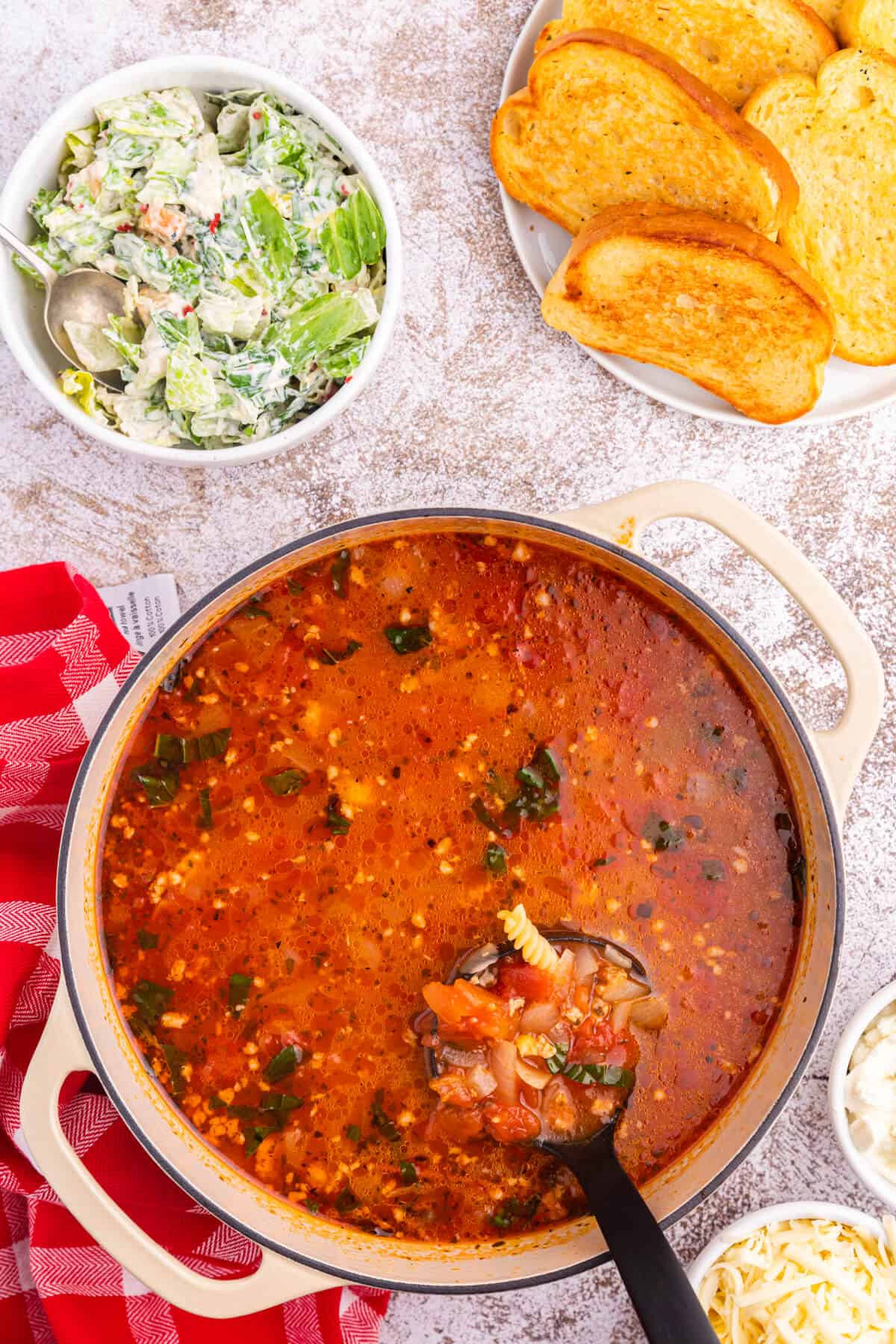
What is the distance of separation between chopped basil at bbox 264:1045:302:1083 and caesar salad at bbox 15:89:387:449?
1.26 m

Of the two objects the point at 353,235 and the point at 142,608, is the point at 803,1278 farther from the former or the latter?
the point at 353,235

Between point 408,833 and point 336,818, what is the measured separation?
15 cm

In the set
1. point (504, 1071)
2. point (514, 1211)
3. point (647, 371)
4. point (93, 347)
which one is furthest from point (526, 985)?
point (93, 347)

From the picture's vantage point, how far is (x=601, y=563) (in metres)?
2.18

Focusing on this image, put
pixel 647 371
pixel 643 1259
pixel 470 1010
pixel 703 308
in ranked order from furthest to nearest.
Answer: pixel 647 371
pixel 703 308
pixel 470 1010
pixel 643 1259

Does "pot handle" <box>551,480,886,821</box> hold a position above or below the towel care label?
above

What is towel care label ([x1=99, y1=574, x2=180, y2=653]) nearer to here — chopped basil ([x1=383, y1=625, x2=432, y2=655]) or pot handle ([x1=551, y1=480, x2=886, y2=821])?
chopped basil ([x1=383, y1=625, x2=432, y2=655])

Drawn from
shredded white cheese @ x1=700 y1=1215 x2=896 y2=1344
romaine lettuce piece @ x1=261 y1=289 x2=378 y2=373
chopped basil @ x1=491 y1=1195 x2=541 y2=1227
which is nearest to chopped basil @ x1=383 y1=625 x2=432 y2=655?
romaine lettuce piece @ x1=261 y1=289 x2=378 y2=373

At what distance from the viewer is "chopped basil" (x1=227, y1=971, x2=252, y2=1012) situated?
2.19 meters

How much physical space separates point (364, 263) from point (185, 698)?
3.23 feet

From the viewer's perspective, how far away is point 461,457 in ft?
8.04

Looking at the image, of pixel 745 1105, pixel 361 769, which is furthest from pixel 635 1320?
pixel 361 769

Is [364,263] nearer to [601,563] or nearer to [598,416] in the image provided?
[598,416]

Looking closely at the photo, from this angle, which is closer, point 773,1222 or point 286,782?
point 286,782
